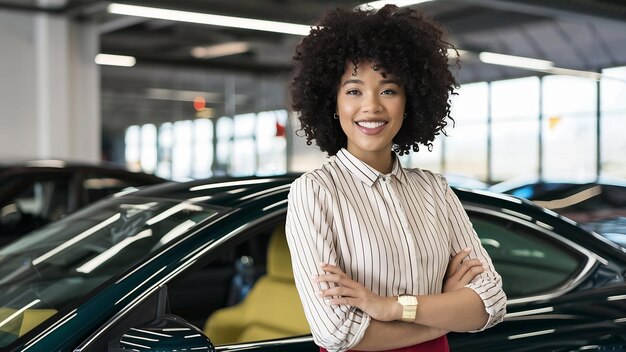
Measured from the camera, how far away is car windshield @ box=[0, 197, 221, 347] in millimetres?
2389

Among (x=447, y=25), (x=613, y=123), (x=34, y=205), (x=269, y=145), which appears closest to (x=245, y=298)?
(x=34, y=205)

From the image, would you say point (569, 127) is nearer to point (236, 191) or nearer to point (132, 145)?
point (236, 191)

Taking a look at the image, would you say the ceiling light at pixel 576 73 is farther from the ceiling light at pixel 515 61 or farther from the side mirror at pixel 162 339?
the side mirror at pixel 162 339

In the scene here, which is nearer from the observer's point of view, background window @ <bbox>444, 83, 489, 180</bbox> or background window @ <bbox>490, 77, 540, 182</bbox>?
background window @ <bbox>490, 77, 540, 182</bbox>

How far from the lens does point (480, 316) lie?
5.91 ft

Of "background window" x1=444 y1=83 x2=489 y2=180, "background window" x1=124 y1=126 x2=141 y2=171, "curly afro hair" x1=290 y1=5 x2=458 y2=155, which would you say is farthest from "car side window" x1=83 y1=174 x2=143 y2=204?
"background window" x1=124 y1=126 x2=141 y2=171

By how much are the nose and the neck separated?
0.10 m

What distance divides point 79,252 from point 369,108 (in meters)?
1.33

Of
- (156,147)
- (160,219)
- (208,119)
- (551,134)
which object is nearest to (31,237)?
(160,219)

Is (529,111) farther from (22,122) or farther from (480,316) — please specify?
(480,316)

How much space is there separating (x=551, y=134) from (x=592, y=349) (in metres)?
16.6

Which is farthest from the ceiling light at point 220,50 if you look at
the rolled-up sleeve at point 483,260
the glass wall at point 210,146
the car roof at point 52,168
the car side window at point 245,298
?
the rolled-up sleeve at point 483,260

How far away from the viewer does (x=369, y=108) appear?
1766mm

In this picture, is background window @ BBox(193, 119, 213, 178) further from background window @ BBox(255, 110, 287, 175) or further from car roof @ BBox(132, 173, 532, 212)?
car roof @ BBox(132, 173, 532, 212)
